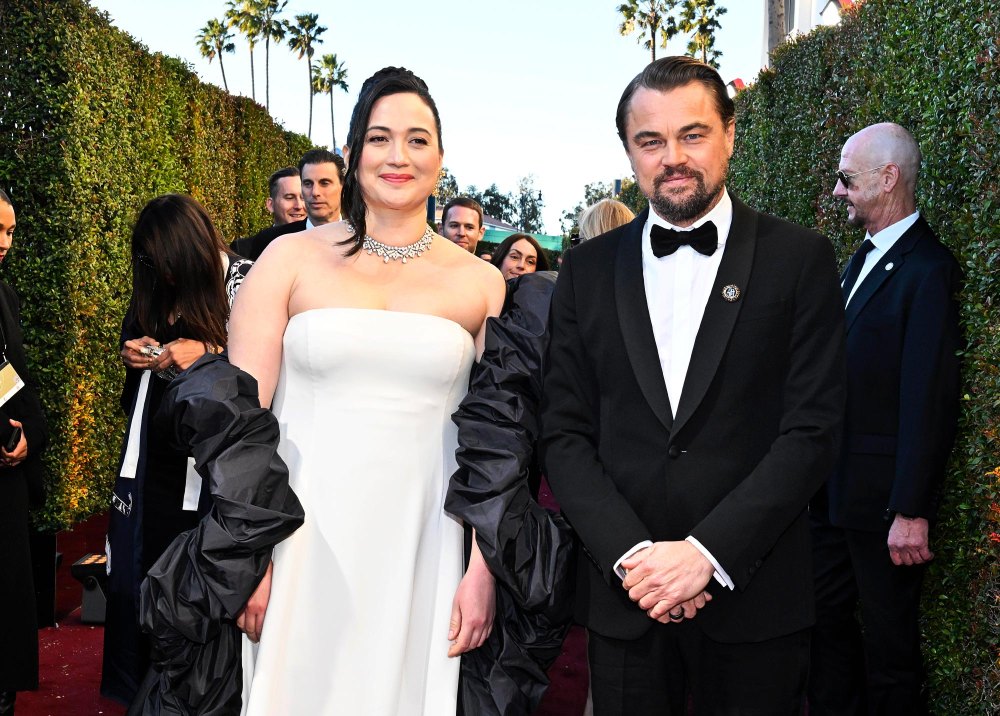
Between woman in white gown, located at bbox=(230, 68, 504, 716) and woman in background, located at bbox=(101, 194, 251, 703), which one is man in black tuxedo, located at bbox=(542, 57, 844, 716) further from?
woman in background, located at bbox=(101, 194, 251, 703)

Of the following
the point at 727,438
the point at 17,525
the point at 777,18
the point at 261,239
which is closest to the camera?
the point at 727,438

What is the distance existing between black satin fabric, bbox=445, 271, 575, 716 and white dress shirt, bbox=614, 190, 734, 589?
1.18 ft

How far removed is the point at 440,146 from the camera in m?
3.08

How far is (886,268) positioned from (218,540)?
258 cm

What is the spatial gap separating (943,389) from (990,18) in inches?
48.1

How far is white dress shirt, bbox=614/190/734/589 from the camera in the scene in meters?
2.63

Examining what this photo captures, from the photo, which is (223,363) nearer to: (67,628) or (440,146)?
(440,146)

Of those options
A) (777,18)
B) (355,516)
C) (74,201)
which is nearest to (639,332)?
(355,516)

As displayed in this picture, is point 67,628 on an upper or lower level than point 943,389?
lower

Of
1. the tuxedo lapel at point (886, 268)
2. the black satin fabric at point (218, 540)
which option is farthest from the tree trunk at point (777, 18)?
the black satin fabric at point (218, 540)

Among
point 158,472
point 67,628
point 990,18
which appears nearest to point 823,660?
point 990,18

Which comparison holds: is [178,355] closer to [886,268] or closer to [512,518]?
[512,518]

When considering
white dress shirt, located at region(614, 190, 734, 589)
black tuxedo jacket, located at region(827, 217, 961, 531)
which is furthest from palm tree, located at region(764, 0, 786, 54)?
white dress shirt, located at region(614, 190, 734, 589)

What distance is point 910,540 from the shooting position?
356 centimetres
